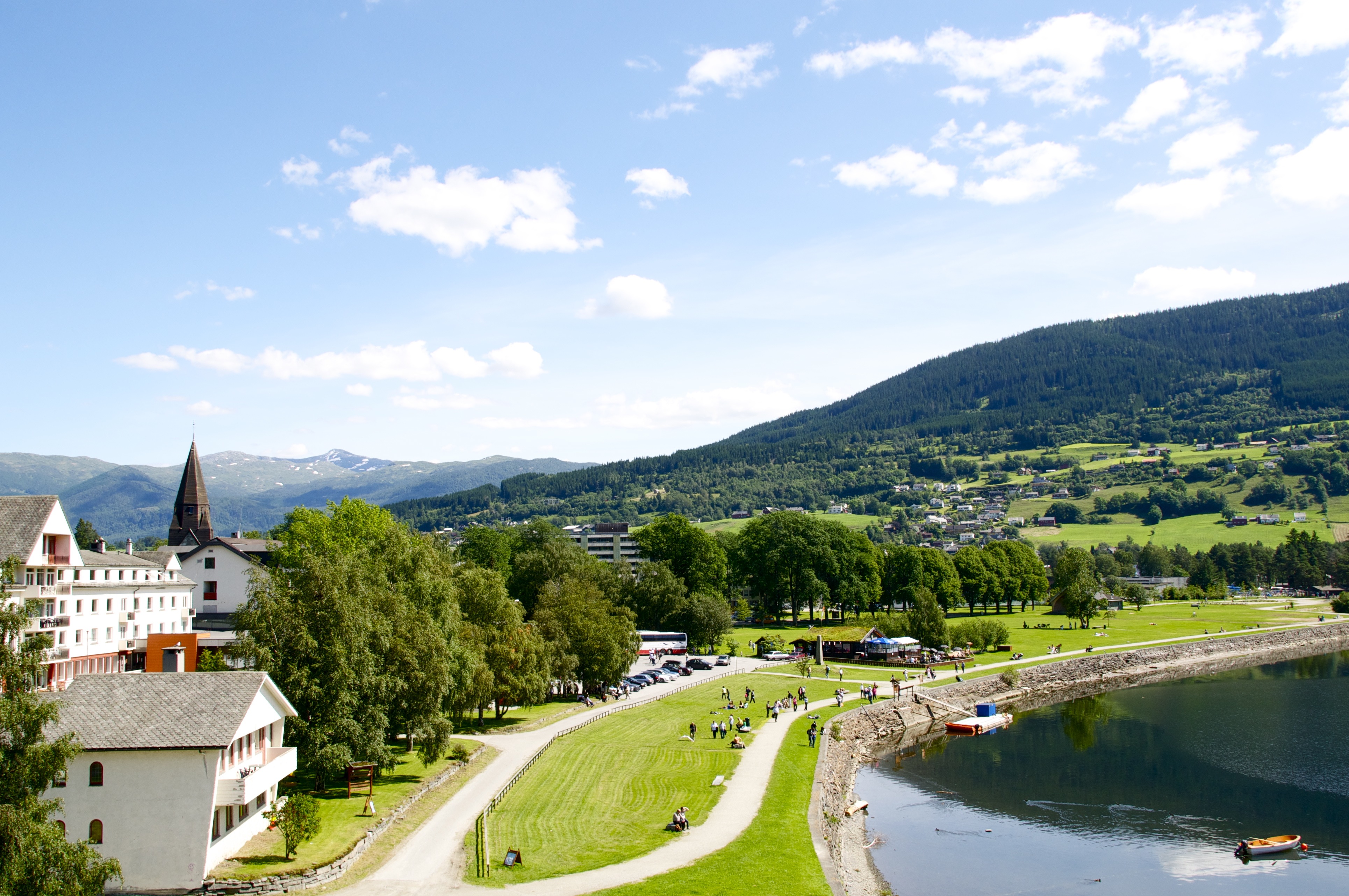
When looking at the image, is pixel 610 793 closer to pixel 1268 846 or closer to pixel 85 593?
pixel 1268 846

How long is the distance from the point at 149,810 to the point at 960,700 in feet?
215

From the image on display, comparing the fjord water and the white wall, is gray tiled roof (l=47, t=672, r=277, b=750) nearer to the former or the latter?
the white wall

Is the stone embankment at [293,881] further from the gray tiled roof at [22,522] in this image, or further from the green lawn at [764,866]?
the gray tiled roof at [22,522]

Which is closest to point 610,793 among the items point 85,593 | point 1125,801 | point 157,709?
point 157,709

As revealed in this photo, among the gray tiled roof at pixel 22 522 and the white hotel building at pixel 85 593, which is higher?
the gray tiled roof at pixel 22 522

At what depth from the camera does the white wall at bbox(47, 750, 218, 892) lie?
96.6ft

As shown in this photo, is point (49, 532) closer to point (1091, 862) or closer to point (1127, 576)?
point (1091, 862)

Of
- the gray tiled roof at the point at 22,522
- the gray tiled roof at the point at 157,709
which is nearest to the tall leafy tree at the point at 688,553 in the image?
the gray tiled roof at the point at 22,522

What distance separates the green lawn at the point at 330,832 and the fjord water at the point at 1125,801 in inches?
847

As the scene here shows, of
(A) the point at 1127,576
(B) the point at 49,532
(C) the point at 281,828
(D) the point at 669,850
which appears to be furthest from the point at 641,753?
(A) the point at 1127,576

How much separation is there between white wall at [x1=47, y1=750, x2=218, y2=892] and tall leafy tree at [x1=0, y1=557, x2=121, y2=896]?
11.0ft

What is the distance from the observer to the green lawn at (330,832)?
99.2ft

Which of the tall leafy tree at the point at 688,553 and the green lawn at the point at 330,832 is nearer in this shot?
the green lawn at the point at 330,832

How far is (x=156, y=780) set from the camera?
3016 centimetres
